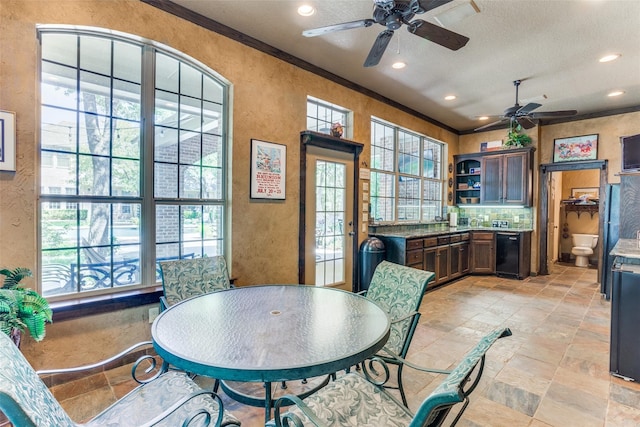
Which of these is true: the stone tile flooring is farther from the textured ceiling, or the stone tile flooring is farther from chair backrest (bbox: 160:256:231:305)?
the textured ceiling

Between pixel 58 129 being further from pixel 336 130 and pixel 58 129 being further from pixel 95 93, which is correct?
pixel 336 130

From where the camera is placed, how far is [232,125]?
125 inches

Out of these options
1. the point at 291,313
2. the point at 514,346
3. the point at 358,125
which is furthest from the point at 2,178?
the point at 514,346

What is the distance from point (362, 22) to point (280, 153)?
170 centimetres

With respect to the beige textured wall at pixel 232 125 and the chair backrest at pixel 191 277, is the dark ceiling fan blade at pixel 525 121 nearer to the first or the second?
the beige textured wall at pixel 232 125

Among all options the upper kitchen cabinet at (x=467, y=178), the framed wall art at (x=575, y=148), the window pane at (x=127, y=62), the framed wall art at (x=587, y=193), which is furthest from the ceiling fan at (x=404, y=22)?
the framed wall art at (x=587, y=193)

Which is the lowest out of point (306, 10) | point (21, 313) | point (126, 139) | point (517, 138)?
point (21, 313)

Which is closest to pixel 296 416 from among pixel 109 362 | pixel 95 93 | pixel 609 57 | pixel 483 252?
pixel 109 362

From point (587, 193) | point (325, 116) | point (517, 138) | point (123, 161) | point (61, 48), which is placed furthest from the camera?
point (587, 193)

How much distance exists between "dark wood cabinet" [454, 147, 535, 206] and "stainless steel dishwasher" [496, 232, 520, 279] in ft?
2.42

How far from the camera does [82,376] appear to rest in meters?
2.35

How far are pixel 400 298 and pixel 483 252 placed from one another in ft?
15.4

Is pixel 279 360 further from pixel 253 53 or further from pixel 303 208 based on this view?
pixel 253 53

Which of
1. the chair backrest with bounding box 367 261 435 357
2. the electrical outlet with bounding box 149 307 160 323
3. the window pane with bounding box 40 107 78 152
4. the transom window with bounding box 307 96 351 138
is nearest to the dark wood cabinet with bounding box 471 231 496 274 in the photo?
the transom window with bounding box 307 96 351 138
